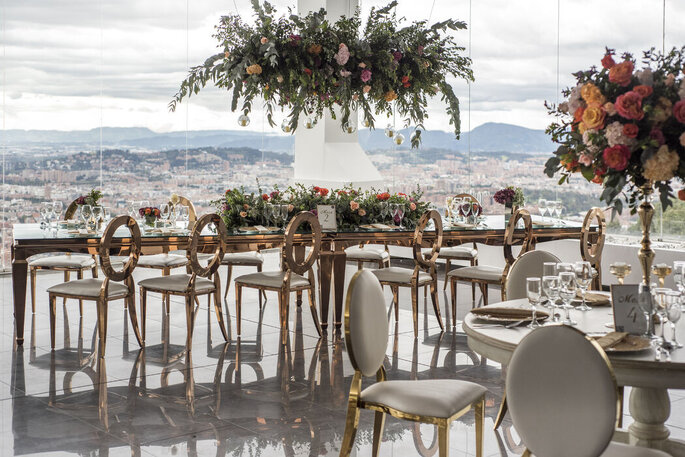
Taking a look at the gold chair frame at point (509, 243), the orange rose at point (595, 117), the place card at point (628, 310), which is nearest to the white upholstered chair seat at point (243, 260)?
the gold chair frame at point (509, 243)

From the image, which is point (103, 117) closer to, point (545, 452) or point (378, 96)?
point (378, 96)

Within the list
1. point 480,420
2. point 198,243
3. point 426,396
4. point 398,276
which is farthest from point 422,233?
point 426,396

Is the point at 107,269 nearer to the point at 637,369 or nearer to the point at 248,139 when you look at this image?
the point at 637,369

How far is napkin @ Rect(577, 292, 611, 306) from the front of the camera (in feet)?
12.2

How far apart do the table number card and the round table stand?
2973 millimetres

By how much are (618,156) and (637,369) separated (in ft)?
2.41

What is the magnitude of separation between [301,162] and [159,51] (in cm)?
222

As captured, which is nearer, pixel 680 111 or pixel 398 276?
pixel 680 111

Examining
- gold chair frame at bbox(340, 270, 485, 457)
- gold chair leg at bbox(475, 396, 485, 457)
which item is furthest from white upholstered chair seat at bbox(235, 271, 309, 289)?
gold chair leg at bbox(475, 396, 485, 457)

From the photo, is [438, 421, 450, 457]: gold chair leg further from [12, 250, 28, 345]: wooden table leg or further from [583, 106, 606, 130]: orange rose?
[12, 250, 28, 345]: wooden table leg

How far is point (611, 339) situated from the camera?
2908 millimetres

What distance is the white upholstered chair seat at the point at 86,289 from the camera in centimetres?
542

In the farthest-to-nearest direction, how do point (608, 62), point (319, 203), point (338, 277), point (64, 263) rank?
1. point (319, 203)
2. point (64, 263)
3. point (338, 277)
4. point (608, 62)

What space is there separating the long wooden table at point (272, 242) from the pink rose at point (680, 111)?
144 inches
